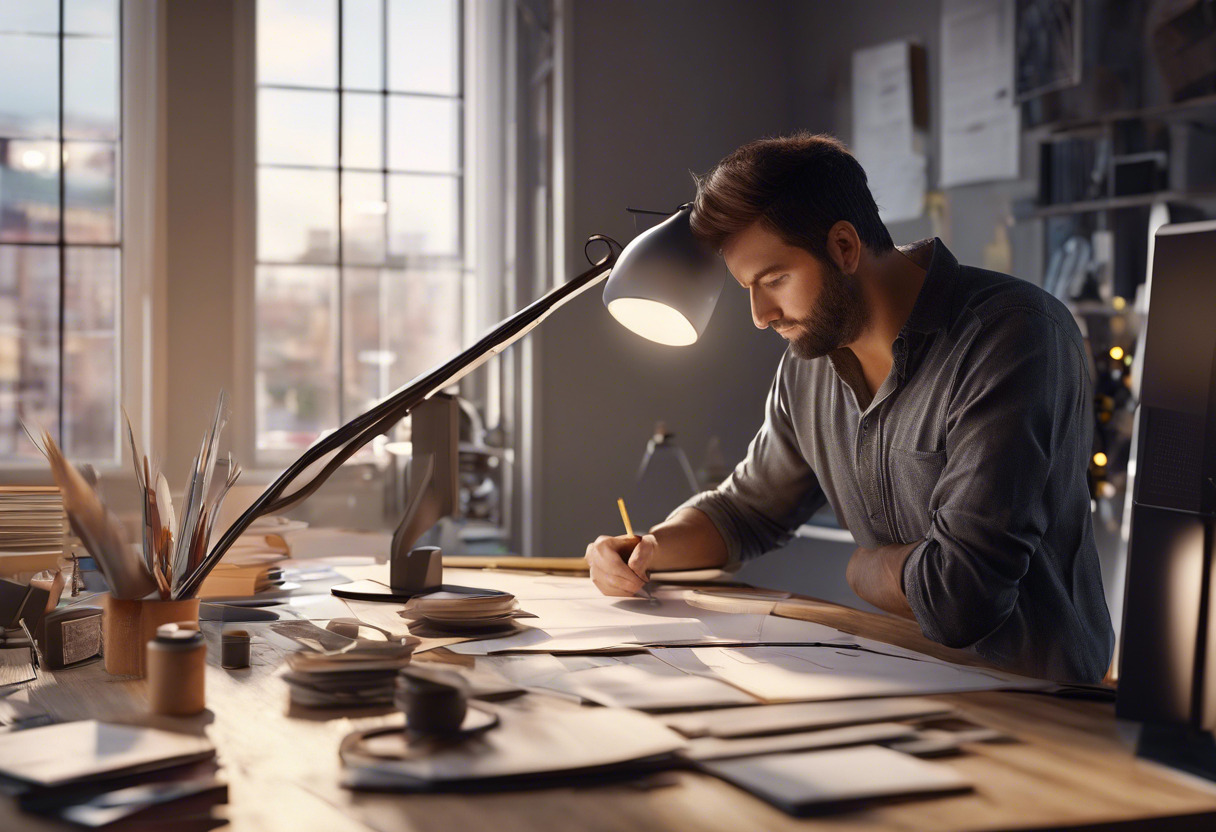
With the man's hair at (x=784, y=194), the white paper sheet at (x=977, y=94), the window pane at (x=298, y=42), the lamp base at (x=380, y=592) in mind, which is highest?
the window pane at (x=298, y=42)

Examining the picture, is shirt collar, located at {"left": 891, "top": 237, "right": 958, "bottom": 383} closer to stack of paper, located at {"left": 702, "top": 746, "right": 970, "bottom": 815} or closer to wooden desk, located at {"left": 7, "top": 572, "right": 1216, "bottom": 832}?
wooden desk, located at {"left": 7, "top": 572, "right": 1216, "bottom": 832}

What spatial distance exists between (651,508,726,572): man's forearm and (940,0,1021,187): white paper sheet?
1906 millimetres

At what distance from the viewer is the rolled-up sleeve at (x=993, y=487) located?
4.67 feet

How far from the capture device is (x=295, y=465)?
1489 millimetres

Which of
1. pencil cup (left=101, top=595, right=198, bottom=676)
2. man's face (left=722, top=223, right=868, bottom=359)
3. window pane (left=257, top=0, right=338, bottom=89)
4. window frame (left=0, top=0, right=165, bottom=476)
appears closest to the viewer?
pencil cup (left=101, top=595, right=198, bottom=676)

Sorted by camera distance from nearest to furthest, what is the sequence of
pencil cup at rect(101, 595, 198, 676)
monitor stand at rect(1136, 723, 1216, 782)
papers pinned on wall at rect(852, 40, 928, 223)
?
1. monitor stand at rect(1136, 723, 1216, 782)
2. pencil cup at rect(101, 595, 198, 676)
3. papers pinned on wall at rect(852, 40, 928, 223)

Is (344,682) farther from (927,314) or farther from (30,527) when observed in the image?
(927,314)

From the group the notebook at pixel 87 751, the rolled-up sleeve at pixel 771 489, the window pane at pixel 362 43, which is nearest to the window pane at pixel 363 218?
the window pane at pixel 362 43

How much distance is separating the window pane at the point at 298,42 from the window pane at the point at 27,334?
3.41 ft

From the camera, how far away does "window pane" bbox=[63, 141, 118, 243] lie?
400 cm

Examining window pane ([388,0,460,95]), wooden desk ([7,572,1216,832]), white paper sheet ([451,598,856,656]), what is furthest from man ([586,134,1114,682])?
window pane ([388,0,460,95])

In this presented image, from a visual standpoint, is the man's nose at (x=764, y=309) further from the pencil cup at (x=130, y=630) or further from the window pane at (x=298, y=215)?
the window pane at (x=298, y=215)

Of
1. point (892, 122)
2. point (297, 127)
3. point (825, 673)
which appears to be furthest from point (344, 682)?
point (297, 127)

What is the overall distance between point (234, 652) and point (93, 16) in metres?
3.48
